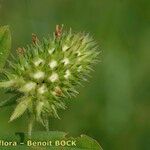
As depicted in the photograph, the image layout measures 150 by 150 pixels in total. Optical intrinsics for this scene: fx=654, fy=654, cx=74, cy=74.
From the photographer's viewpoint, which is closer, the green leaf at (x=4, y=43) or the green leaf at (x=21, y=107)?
the green leaf at (x=21, y=107)

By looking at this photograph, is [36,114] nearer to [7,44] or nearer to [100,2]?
[7,44]

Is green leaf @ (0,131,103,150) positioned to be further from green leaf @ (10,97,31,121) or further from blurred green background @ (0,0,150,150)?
blurred green background @ (0,0,150,150)

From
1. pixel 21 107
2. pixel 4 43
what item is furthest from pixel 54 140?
pixel 4 43

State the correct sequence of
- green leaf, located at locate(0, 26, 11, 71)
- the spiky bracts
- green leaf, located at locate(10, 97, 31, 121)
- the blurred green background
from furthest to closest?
the blurred green background
green leaf, located at locate(0, 26, 11, 71)
the spiky bracts
green leaf, located at locate(10, 97, 31, 121)

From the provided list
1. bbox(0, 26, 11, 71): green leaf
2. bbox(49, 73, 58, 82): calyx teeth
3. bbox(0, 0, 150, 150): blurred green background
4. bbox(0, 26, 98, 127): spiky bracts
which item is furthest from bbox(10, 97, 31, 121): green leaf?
bbox(0, 0, 150, 150): blurred green background

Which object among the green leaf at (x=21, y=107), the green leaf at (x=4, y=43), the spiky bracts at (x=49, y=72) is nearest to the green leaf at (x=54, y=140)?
the spiky bracts at (x=49, y=72)

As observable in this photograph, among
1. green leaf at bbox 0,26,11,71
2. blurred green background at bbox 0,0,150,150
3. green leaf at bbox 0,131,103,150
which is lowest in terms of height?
green leaf at bbox 0,131,103,150

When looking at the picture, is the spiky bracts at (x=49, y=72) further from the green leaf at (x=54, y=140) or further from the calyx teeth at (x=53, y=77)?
the green leaf at (x=54, y=140)

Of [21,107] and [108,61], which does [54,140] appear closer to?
[21,107]
